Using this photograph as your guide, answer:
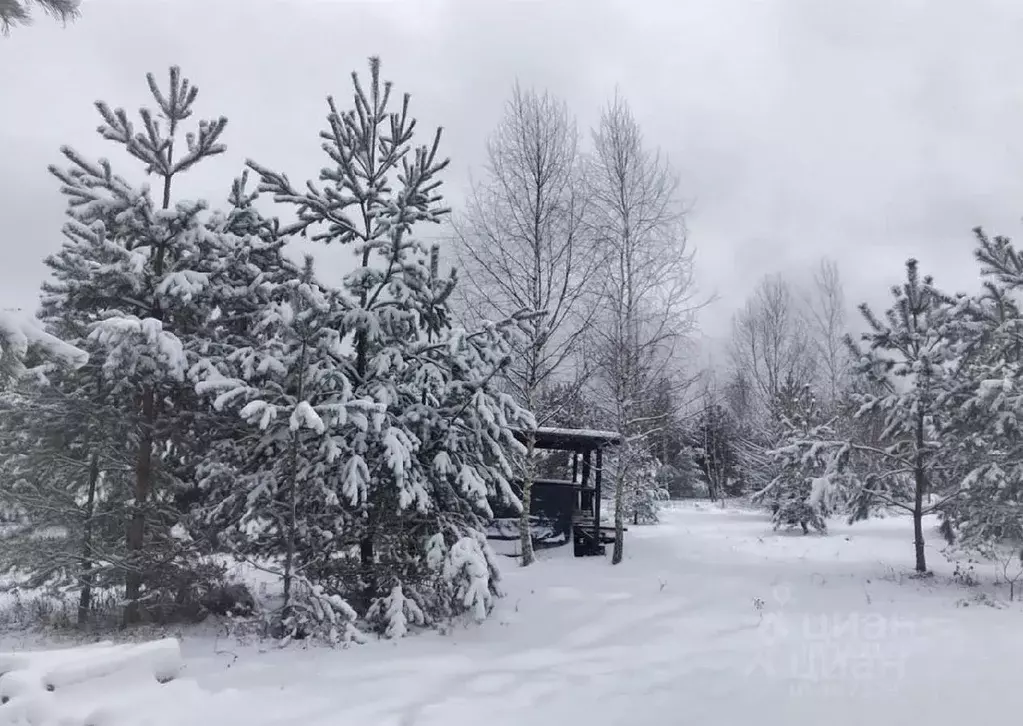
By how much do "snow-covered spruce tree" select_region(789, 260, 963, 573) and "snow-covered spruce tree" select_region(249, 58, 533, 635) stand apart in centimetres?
733

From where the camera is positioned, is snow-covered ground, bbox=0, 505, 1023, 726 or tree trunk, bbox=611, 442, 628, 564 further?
tree trunk, bbox=611, 442, 628, 564

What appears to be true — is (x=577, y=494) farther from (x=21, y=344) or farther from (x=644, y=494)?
(x=21, y=344)

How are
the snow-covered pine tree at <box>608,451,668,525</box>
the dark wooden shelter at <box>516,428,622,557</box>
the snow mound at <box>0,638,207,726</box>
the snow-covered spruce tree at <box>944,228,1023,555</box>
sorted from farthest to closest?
the snow-covered pine tree at <box>608,451,668,525</box>
the dark wooden shelter at <box>516,428,622,557</box>
the snow-covered spruce tree at <box>944,228,1023,555</box>
the snow mound at <box>0,638,207,726</box>

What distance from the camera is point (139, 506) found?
8.96m

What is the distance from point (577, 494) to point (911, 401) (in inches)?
365

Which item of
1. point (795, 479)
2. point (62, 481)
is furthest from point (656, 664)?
point (795, 479)

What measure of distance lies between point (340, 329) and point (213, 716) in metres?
5.35

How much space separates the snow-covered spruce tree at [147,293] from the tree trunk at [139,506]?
1cm

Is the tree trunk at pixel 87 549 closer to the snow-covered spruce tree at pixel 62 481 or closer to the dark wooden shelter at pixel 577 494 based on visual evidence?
the snow-covered spruce tree at pixel 62 481

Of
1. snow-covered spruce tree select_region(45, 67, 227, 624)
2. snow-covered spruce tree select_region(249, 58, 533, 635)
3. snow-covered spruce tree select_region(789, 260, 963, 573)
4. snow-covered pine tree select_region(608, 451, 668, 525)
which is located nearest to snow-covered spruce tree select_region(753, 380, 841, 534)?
snow-covered pine tree select_region(608, 451, 668, 525)

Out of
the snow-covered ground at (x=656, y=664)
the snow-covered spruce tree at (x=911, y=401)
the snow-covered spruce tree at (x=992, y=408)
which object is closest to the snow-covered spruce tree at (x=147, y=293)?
the snow-covered ground at (x=656, y=664)

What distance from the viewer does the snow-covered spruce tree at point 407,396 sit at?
8.72 meters

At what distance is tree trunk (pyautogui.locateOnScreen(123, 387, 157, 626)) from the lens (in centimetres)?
880

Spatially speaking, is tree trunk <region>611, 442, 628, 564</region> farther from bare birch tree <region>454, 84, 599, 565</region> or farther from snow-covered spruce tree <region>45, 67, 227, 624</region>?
snow-covered spruce tree <region>45, 67, 227, 624</region>
